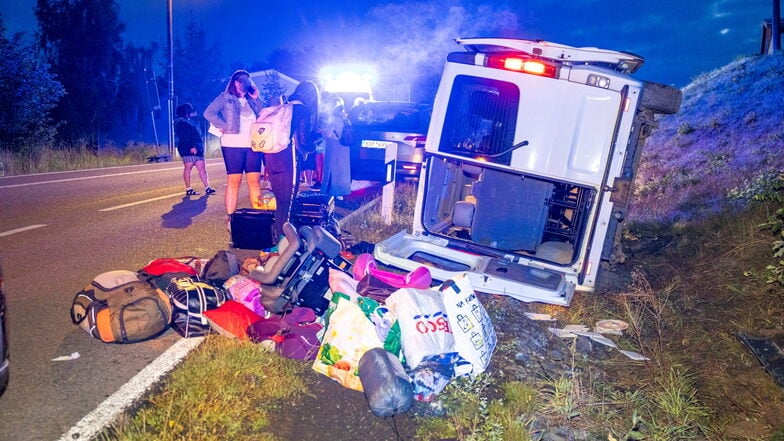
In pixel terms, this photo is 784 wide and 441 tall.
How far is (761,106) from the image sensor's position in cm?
1361

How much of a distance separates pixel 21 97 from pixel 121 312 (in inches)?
712

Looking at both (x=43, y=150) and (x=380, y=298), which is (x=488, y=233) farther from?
(x=43, y=150)

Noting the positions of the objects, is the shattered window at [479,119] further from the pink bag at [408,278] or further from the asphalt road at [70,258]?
the asphalt road at [70,258]

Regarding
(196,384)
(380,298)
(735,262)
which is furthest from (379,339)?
(735,262)

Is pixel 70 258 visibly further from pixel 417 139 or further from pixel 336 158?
pixel 417 139

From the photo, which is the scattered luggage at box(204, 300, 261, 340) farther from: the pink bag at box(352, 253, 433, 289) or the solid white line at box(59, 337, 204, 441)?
the pink bag at box(352, 253, 433, 289)

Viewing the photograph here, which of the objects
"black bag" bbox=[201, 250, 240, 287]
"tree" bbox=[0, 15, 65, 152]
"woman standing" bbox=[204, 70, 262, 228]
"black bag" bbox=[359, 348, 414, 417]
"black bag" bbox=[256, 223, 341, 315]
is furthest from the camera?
"tree" bbox=[0, 15, 65, 152]

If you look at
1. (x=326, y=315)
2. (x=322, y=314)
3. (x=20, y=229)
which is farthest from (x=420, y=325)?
(x=20, y=229)

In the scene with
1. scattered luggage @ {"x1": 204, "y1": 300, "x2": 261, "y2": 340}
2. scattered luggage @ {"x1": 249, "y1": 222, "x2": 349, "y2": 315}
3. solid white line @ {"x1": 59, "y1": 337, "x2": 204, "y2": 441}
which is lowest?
solid white line @ {"x1": 59, "y1": 337, "x2": 204, "y2": 441}

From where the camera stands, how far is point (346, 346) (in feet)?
10.8

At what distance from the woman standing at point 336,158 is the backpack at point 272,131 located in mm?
2073

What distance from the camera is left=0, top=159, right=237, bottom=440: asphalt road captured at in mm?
2945

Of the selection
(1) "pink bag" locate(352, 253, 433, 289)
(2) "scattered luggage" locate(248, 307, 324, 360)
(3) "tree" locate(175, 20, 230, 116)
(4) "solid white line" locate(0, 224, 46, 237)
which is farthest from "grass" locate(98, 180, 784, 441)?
(3) "tree" locate(175, 20, 230, 116)

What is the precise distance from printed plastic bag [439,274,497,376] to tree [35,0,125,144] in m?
28.3
